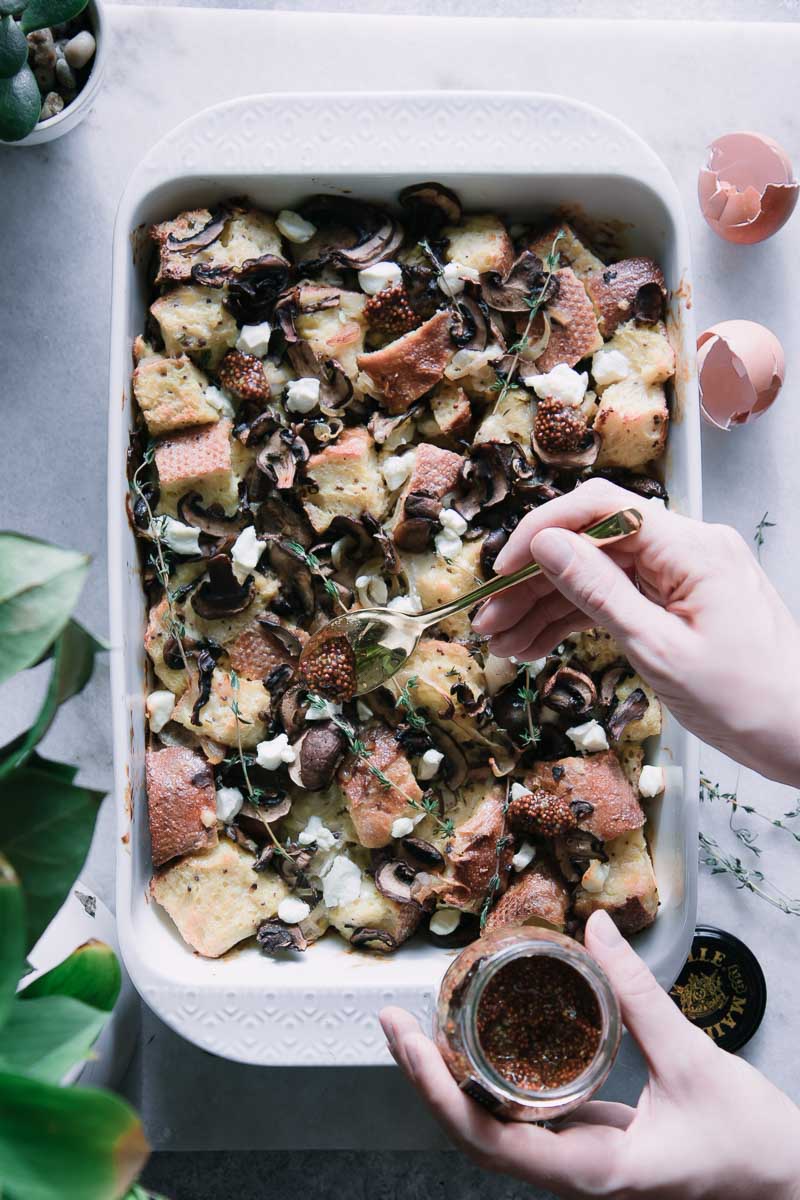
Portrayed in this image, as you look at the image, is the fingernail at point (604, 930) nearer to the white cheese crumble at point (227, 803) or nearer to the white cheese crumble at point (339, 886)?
the white cheese crumble at point (339, 886)

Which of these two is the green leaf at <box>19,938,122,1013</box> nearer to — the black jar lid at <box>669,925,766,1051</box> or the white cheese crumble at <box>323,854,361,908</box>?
the white cheese crumble at <box>323,854,361,908</box>

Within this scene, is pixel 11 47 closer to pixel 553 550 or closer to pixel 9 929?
pixel 553 550

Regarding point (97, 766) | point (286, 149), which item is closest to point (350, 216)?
point (286, 149)

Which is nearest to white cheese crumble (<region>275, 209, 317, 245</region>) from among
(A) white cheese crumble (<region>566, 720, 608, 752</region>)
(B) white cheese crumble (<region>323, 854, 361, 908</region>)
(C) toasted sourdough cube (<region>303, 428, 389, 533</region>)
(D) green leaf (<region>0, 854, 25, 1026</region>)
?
(C) toasted sourdough cube (<region>303, 428, 389, 533</region>)

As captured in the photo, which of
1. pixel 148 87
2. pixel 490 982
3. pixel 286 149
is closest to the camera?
pixel 490 982

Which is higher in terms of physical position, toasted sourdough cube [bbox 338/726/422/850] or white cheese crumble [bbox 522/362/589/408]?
white cheese crumble [bbox 522/362/589/408]

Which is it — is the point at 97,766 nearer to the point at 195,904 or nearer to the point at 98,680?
the point at 98,680

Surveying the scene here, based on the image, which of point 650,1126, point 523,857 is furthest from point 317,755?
point 650,1126
